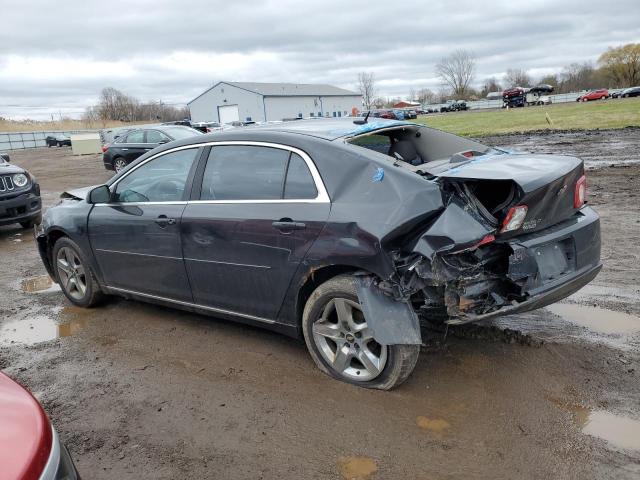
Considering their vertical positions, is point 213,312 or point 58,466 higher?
point 58,466

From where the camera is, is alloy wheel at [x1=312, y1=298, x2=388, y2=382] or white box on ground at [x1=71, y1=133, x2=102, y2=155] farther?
white box on ground at [x1=71, y1=133, x2=102, y2=155]

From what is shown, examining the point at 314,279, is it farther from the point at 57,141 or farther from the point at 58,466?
the point at 57,141

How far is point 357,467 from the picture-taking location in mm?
2867

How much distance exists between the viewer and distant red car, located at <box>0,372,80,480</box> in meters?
1.82

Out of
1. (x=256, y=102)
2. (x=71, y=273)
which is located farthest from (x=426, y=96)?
(x=71, y=273)

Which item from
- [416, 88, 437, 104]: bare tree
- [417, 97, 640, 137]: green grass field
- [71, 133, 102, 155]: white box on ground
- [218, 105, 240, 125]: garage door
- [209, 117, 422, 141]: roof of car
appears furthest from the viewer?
[416, 88, 437, 104]: bare tree

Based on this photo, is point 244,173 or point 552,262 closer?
point 552,262

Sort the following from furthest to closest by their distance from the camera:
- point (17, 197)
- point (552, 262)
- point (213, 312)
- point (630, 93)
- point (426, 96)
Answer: point (426, 96), point (630, 93), point (17, 197), point (213, 312), point (552, 262)

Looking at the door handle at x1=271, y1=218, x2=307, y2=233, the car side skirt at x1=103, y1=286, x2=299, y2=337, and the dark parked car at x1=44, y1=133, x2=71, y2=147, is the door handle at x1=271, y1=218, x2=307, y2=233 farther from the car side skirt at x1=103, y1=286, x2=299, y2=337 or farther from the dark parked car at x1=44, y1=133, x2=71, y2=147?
the dark parked car at x1=44, y1=133, x2=71, y2=147

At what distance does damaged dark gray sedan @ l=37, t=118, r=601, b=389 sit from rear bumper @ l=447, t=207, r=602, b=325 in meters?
0.01

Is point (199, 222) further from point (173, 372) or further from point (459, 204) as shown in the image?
point (459, 204)

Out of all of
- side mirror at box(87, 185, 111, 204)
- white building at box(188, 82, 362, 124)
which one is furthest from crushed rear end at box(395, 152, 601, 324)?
white building at box(188, 82, 362, 124)

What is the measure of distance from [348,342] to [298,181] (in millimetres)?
1143

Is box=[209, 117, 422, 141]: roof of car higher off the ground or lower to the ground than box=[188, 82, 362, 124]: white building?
lower
